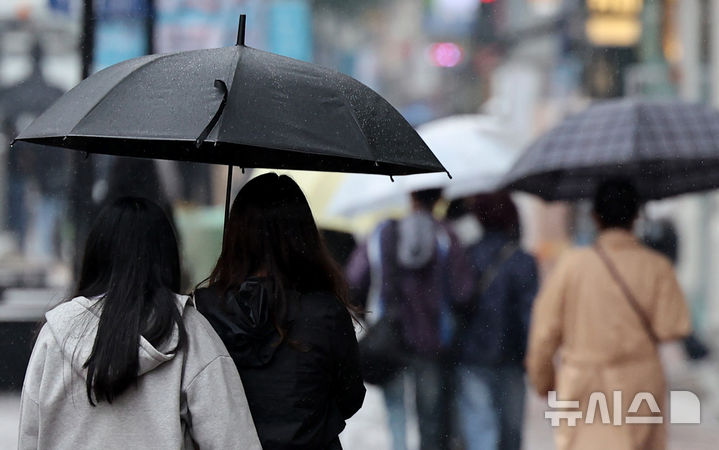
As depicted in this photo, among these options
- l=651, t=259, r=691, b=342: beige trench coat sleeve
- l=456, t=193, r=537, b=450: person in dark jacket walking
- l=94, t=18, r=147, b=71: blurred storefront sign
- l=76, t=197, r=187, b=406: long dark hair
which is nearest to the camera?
l=76, t=197, r=187, b=406: long dark hair

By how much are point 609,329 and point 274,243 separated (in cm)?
204

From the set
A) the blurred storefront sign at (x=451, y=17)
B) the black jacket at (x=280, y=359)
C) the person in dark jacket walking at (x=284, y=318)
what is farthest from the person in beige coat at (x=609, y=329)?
the blurred storefront sign at (x=451, y=17)

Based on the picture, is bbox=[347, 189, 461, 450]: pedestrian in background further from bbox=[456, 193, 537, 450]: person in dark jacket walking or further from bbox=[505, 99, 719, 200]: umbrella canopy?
bbox=[505, 99, 719, 200]: umbrella canopy

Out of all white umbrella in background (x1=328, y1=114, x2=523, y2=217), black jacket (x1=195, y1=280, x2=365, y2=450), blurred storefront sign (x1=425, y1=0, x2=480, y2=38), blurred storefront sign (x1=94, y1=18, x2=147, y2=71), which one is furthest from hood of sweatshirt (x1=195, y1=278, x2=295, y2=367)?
blurred storefront sign (x1=425, y1=0, x2=480, y2=38)

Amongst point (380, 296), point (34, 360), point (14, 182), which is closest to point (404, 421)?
point (380, 296)

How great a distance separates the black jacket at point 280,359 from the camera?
10.8ft

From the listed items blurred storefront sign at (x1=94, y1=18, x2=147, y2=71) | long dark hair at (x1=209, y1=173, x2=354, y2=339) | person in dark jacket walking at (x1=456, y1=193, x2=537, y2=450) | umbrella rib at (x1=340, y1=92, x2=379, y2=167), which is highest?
blurred storefront sign at (x1=94, y1=18, x2=147, y2=71)

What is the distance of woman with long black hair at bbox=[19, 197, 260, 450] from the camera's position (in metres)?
3.04

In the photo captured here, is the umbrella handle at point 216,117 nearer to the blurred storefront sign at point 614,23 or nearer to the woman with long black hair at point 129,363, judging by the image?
the woman with long black hair at point 129,363

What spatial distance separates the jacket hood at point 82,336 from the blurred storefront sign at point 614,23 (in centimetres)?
432

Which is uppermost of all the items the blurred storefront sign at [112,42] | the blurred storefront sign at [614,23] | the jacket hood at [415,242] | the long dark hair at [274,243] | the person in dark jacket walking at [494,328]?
the blurred storefront sign at [614,23]

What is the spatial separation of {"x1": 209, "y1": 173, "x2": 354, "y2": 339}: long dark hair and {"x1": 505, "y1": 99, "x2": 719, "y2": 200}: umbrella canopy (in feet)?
6.65

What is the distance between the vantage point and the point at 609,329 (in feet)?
16.0

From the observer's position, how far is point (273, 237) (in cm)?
342
